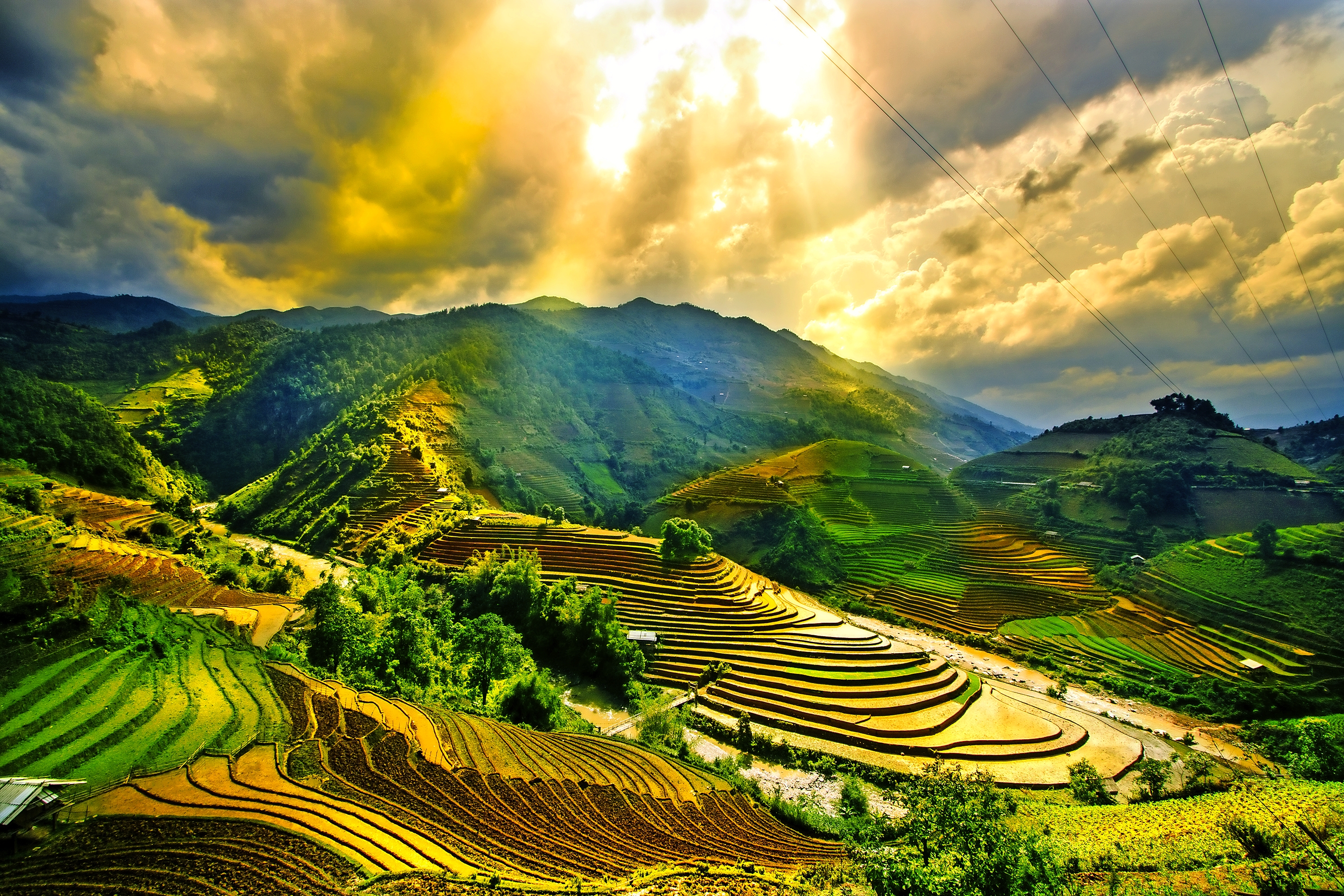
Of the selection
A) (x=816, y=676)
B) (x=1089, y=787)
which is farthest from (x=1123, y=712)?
(x=816, y=676)

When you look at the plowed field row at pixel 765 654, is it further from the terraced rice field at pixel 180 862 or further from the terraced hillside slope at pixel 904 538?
the terraced hillside slope at pixel 904 538

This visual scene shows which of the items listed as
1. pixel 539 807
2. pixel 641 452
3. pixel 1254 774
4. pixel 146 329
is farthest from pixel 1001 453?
A: pixel 146 329

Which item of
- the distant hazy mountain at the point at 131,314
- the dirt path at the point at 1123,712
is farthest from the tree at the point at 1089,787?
the distant hazy mountain at the point at 131,314

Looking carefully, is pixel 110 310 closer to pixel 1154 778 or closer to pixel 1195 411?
pixel 1154 778

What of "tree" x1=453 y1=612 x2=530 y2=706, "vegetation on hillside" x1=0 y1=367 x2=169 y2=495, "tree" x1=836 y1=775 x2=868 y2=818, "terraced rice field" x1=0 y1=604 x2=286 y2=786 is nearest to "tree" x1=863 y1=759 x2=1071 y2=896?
"tree" x1=836 y1=775 x2=868 y2=818

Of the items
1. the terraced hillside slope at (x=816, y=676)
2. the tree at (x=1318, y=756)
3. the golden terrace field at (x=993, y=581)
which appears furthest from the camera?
the golden terrace field at (x=993, y=581)

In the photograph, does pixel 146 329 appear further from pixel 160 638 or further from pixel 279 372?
pixel 160 638
